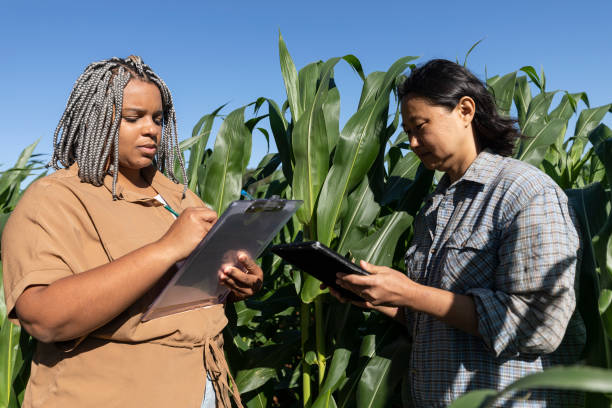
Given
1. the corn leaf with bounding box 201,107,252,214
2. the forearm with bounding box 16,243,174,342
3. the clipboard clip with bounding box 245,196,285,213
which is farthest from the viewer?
the corn leaf with bounding box 201,107,252,214

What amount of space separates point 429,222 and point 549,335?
0.44 metres

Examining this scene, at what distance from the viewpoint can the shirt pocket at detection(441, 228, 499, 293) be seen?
3.93 feet

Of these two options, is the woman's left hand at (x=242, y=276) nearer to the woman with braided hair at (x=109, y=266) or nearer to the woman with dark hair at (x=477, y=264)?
the woman with braided hair at (x=109, y=266)

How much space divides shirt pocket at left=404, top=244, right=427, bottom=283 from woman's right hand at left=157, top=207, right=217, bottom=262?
0.63 meters

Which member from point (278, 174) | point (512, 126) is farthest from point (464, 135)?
point (278, 174)

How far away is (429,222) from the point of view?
1.43 meters

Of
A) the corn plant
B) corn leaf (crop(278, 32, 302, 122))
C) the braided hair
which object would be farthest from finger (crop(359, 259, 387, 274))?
the corn plant

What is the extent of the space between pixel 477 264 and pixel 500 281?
0.23 ft

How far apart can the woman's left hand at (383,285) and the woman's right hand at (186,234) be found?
0.40 meters

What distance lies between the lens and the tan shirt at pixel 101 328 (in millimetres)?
966

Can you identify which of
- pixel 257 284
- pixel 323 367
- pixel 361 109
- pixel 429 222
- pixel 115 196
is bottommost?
pixel 323 367

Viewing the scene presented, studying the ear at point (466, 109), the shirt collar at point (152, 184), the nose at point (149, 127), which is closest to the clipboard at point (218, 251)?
the shirt collar at point (152, 184)

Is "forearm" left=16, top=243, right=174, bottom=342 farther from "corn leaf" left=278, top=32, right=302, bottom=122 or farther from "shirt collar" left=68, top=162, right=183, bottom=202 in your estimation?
"corn leaf" left=278, top=32, right=302, bottom=122

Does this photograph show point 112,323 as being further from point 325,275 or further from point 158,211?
point 325,275
